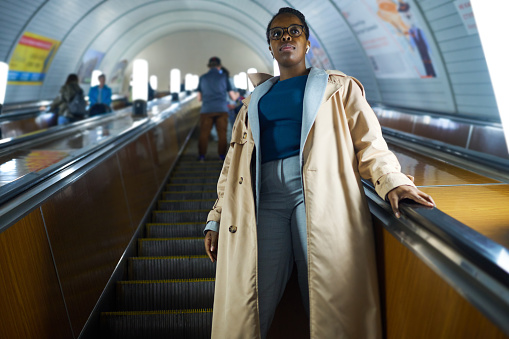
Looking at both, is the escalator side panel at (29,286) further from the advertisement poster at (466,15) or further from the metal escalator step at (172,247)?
the advertisement poster at (466,15)

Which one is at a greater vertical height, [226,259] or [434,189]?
[434,189]

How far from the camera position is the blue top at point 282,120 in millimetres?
1880

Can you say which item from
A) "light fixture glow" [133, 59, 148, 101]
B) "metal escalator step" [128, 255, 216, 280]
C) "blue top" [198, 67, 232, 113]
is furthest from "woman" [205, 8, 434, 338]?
"light fixture glow" [133, 59, 148, 101]

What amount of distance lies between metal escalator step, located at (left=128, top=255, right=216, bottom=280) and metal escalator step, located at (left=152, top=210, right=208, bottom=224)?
124 centimetres

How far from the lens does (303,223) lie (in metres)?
1.83

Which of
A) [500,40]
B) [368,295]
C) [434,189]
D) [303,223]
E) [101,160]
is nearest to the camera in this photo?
[500,40]

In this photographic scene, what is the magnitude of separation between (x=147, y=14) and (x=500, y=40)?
2379 centimetres

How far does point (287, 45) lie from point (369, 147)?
59 cm

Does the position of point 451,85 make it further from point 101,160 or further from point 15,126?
point 15,126

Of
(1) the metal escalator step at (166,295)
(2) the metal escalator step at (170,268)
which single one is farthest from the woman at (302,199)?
(2) the metal escalator step at (170,268)

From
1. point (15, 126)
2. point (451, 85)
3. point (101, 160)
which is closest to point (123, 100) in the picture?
point (15, 126)

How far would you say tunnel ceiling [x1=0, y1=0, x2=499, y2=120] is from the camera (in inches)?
280

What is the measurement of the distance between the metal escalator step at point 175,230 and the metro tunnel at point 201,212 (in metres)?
0.01

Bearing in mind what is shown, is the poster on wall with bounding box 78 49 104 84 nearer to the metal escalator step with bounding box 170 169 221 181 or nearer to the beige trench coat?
the metal escalator step with bounding box 170 169 221 181
